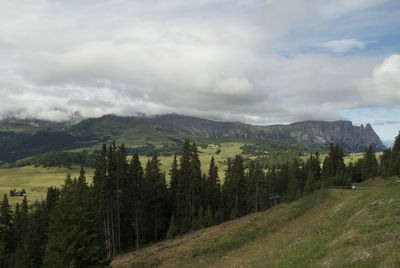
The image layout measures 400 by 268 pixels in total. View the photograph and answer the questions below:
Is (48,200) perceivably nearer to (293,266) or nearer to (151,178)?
(151,178)

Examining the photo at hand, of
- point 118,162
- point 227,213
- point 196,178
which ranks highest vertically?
point 118,162

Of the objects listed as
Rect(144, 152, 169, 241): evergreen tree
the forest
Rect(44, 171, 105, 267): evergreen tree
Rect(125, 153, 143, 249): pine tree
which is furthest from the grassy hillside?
Rect(144, 152, 169, 241): evergreen tree

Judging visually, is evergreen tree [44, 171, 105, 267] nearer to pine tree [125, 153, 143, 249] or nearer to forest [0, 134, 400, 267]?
forest [0, 134, 400, 267]

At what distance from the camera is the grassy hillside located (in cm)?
1459

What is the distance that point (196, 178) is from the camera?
6112 cm

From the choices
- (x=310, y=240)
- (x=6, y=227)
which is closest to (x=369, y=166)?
(x=310, y=240)

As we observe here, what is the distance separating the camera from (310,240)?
71.9 ft

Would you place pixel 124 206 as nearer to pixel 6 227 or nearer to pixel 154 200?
pixel 154 200

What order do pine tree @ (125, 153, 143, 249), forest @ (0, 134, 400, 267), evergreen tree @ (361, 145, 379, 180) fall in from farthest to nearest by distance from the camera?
1. evergreen tree @ (361, 145, 379, 180)
2. pine tree @ (125, 153, 143, 249)
3. forest @ (0, 134, 400, 267)

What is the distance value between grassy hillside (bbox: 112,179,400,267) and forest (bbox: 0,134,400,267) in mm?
10851

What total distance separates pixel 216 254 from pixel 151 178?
105ft

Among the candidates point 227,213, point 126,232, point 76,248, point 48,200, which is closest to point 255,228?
point 76,248

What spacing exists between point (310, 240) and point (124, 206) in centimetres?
4049

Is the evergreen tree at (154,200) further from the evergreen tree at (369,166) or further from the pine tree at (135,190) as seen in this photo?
the evergreen tree at (369,166)
